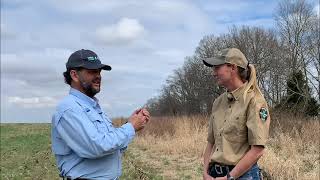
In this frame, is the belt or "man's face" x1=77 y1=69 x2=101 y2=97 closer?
"man's face" x1=77 y1=69 x2=101 y2=97

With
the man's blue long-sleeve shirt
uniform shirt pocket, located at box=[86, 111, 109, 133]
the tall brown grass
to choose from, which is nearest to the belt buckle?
the man's blue long-sleeve shirt

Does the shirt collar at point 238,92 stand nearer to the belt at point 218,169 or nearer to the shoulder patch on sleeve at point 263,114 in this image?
the shoulder patch on sleeve at point 263,114

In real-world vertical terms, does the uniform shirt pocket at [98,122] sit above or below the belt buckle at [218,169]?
above

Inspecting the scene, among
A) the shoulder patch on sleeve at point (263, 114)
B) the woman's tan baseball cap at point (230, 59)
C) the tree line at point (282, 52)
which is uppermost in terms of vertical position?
the woman's tan baseball cap at point (230, 59)

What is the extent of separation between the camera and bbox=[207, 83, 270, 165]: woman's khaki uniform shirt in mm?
4039

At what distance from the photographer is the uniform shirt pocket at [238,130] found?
163 inches

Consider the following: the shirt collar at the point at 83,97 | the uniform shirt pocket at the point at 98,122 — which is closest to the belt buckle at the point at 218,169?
the uniform shirt pocket at the point at 98,122

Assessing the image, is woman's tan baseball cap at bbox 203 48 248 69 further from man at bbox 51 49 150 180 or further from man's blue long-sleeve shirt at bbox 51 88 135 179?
man's blue long-sleeve shirt at bbox 51 88 135 179

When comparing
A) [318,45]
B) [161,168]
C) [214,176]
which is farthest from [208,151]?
[318,45]

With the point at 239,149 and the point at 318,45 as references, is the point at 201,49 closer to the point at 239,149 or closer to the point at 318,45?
the point at 318,45

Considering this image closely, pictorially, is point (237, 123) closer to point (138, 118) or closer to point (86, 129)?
point (138, 118)

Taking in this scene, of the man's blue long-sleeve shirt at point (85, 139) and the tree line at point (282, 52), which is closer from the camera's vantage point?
the man's blue long-sleeve shirt at point (85, 139)

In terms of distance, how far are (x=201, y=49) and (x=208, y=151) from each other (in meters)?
60.4

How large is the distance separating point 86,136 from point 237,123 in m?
1.26
